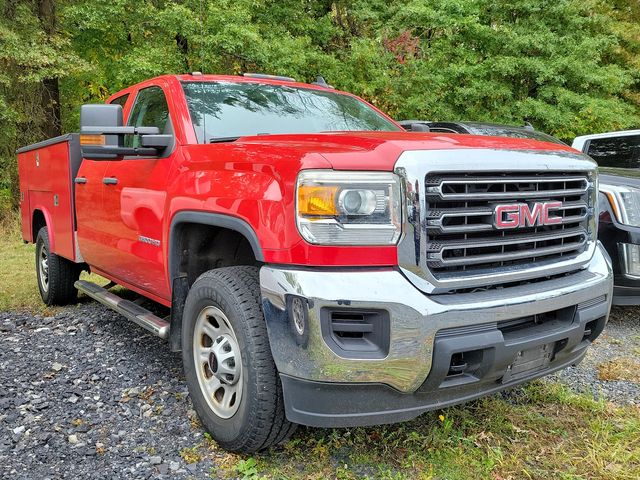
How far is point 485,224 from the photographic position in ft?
7.70

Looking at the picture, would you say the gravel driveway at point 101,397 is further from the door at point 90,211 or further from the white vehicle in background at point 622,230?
the door at point 90,211

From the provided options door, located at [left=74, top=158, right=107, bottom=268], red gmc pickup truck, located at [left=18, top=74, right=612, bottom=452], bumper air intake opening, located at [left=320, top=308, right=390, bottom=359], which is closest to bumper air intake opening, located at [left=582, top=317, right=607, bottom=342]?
red gmc pickup truck, located at [left=18, top=74, right=612, bottom=452]

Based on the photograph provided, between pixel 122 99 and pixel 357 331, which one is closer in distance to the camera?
pixel 357 331

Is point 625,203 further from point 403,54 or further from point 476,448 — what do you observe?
point 403,54

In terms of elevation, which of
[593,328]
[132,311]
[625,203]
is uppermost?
[625,203]

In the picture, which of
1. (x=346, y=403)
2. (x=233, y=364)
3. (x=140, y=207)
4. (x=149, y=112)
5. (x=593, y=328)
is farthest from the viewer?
(x=149, y=112)

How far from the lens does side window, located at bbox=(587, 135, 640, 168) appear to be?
5945mm

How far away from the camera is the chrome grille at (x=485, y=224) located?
7.29ft

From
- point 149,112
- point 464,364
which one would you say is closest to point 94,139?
point 149,112

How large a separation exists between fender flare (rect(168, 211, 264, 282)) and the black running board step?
32 cm

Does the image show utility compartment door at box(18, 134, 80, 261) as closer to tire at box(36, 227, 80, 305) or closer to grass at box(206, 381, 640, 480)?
tire at box(36, 227, 80, 305)

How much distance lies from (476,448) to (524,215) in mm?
1162

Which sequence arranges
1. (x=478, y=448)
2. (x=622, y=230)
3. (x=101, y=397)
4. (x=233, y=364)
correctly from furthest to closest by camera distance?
(x=622, y=230) → (x=101, y=397) → (x=478, y=448) → (x=233, y=364)

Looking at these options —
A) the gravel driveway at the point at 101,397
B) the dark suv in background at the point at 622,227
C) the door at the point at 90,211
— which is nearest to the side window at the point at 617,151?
the dark suv in background at the point at 622,227
